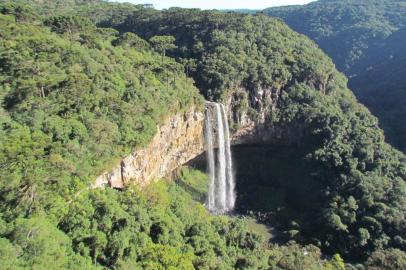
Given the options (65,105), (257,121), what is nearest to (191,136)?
(257,121)

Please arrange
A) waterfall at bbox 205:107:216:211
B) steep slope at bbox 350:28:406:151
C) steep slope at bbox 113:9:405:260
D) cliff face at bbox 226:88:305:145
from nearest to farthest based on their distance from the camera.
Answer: steep slope at bbox 113:9:405:260, waterfall at bbox 205:107:216:211, cliff face at bbox 226:88:305:145, steep slope at bbox 350:28:406:151

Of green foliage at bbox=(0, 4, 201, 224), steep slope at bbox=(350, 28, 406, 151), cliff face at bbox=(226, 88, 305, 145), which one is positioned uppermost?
green foliage at bbox=(0, 4, 201, 224)

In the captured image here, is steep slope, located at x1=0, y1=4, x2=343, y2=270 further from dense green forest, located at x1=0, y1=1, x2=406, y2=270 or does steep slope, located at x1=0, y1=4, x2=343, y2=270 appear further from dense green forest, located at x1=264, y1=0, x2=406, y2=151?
dense green forest, located at x1=264, y1=0, x2=406, y2=151

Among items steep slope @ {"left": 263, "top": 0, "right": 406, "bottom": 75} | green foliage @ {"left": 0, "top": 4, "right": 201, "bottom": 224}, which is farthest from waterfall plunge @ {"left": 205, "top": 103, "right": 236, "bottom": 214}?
steep slope @ {"left": 263, "top": 0, "right": 406, "bottom": 75}

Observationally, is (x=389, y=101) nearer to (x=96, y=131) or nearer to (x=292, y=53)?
(x=292, y=53)

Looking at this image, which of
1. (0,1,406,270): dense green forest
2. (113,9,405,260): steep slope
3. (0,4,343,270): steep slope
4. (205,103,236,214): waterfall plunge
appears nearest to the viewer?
(0,4,343,270): steep slope

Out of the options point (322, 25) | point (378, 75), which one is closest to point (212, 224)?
point (378, 75)

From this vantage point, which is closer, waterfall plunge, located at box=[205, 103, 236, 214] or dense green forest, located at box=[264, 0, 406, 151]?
waterfall plunge, located at box=[205, 103, 236, 214]
